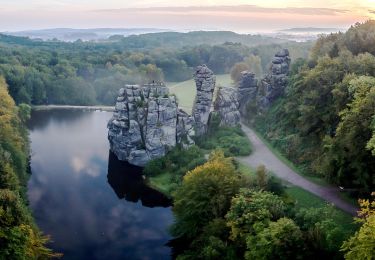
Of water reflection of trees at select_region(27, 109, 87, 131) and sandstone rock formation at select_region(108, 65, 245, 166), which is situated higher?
sandstone rock formation at select_region(108, 65, 245, 166)

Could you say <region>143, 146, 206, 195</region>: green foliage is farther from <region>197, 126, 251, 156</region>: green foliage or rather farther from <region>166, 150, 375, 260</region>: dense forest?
<region>166, 150, 375, 260</region>: dense forest

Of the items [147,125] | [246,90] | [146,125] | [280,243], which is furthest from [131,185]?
[246,90]

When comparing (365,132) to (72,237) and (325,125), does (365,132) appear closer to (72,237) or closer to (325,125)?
(325,125)

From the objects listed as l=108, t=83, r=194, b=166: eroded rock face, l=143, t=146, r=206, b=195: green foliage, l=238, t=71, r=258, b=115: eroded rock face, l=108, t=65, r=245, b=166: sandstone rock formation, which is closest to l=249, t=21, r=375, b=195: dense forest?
l=238, t=71, r=258, b=115: eroded rock face

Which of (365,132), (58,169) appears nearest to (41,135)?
(58,169)

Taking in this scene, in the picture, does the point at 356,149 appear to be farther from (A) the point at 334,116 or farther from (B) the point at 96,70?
(B) the point at 96,70

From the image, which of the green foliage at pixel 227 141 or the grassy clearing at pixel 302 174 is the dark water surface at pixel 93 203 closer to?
the green foliage at pixel 227 141
